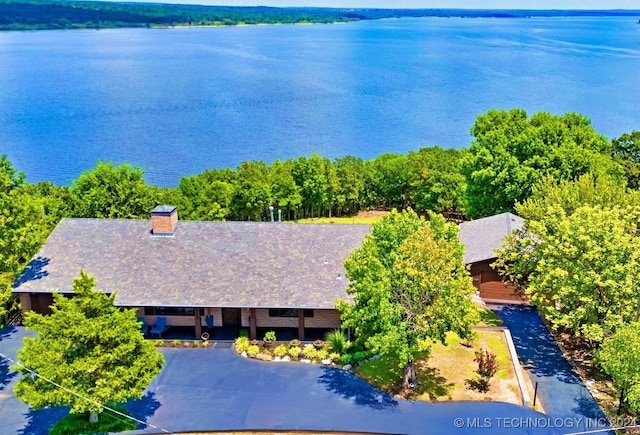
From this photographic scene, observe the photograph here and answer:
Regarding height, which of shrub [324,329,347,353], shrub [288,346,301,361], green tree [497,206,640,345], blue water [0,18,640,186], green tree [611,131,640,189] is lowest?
shrub [288,346,301,361]

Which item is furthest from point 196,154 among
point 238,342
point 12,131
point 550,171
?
point 238,342

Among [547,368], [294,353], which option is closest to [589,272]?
[547,368]

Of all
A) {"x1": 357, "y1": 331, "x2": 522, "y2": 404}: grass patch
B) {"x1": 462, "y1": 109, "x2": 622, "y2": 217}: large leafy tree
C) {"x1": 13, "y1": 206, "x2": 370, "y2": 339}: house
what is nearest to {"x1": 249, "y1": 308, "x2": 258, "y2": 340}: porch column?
{"x1": 13, "y1": 206, "x2": 370, "y2": 339}: house

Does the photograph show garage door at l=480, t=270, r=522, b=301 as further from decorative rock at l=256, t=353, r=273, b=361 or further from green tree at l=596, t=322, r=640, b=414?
decorative rock at l=256, t=353, r=273, b=361

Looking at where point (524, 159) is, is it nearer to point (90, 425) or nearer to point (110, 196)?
point (110, 196)

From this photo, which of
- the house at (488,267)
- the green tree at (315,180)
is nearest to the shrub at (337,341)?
the house at (488,267)

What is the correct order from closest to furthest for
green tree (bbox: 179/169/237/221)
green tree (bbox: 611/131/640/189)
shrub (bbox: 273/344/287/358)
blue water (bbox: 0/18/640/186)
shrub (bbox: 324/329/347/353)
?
shrub (bbox: 273/344/287/358)
shrub (bbox: 324/329/347/353)
green tree (bbox: 179/169/237/221)
green tree (bbox: 611/131/640/189)
blue water (bbox: 0/18/640/186)

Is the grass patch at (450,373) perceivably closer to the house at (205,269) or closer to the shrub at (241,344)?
the house at (205,269)
